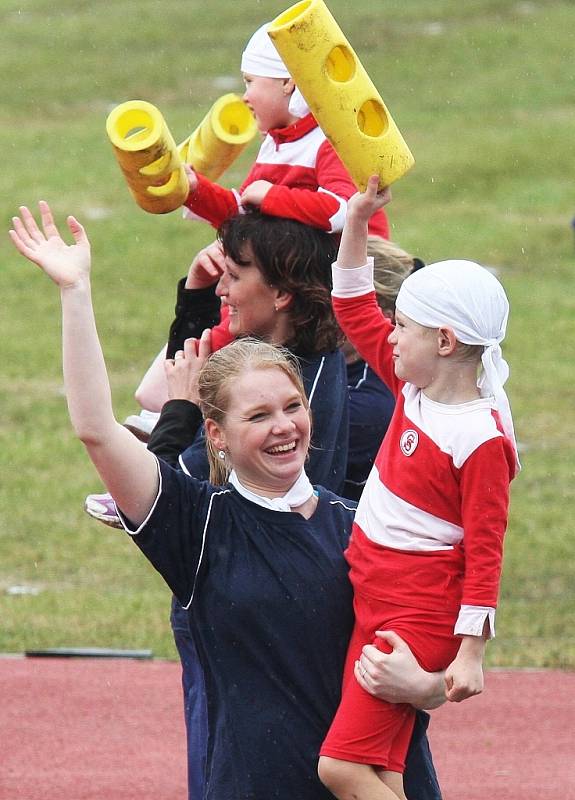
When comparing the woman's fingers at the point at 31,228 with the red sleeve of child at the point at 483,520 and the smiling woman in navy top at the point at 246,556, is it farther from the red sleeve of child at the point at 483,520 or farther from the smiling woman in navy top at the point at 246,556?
the red sleeve of child at the point at 483,520

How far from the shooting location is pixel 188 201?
4.92m

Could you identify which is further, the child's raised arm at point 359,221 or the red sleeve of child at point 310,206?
the red sleeve of child at point 310,206

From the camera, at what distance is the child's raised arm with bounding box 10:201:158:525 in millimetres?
3119

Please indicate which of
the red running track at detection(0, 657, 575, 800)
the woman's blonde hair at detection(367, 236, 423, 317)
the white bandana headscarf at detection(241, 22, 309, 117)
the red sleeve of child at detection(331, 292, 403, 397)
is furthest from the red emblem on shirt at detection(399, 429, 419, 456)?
the red running track at detection(0, 657, 575, 800)

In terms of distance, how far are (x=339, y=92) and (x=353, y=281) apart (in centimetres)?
48

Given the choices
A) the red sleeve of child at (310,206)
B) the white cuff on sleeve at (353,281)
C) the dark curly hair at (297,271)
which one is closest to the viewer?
the white cuff on sleeve at (353,281)

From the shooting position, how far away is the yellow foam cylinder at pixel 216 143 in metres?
5.36

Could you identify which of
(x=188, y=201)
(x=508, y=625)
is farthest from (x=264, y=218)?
(x=508, y=625)

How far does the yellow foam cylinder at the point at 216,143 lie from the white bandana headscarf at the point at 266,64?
0.58 feet

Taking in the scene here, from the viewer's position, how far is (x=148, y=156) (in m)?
4.44

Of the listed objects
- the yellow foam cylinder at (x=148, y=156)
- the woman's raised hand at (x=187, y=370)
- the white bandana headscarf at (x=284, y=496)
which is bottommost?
the white bandana headscarf at (x=284, y=496)

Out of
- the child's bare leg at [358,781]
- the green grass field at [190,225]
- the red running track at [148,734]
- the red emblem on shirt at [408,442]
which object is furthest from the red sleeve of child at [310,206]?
the green grass field at [190,225]

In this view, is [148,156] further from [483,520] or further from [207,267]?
[483,520]

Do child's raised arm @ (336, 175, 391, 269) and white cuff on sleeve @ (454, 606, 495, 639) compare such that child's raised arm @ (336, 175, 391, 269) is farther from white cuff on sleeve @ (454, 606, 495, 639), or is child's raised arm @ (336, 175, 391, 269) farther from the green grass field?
the green grass field
